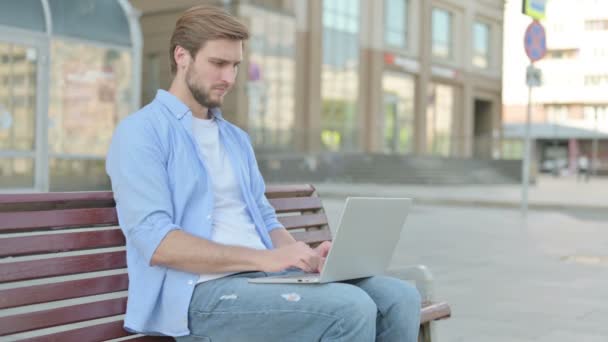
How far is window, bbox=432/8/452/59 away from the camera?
155ft

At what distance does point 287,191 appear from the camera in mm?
3939

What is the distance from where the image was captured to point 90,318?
2.80 metres

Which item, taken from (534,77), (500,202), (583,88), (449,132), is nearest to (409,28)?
(449,132)

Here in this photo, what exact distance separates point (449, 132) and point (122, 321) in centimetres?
4781

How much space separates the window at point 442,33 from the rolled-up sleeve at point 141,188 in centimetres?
4525

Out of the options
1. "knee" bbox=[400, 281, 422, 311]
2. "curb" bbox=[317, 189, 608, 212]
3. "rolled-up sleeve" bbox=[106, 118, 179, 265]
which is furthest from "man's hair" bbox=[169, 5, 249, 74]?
"curb" bbox=[317, 189, 608, 212]

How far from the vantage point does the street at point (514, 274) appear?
5.39 metres

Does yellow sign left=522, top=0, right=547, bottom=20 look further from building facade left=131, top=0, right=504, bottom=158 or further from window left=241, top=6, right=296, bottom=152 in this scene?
building facade left=131, top=0, right=504, bottom=158

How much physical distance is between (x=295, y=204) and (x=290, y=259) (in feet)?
3.84

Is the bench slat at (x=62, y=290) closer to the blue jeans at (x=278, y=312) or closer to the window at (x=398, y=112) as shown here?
the blue jeans at (x=278, y=312)

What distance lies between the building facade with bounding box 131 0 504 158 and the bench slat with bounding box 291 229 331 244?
29049 millimetres

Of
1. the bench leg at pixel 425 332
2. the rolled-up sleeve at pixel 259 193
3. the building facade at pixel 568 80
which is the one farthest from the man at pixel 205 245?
the building facade at pixel 568 80

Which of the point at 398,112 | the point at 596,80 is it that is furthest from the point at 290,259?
the point at 596,80

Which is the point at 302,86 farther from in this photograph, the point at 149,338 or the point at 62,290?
the point at 62,290
